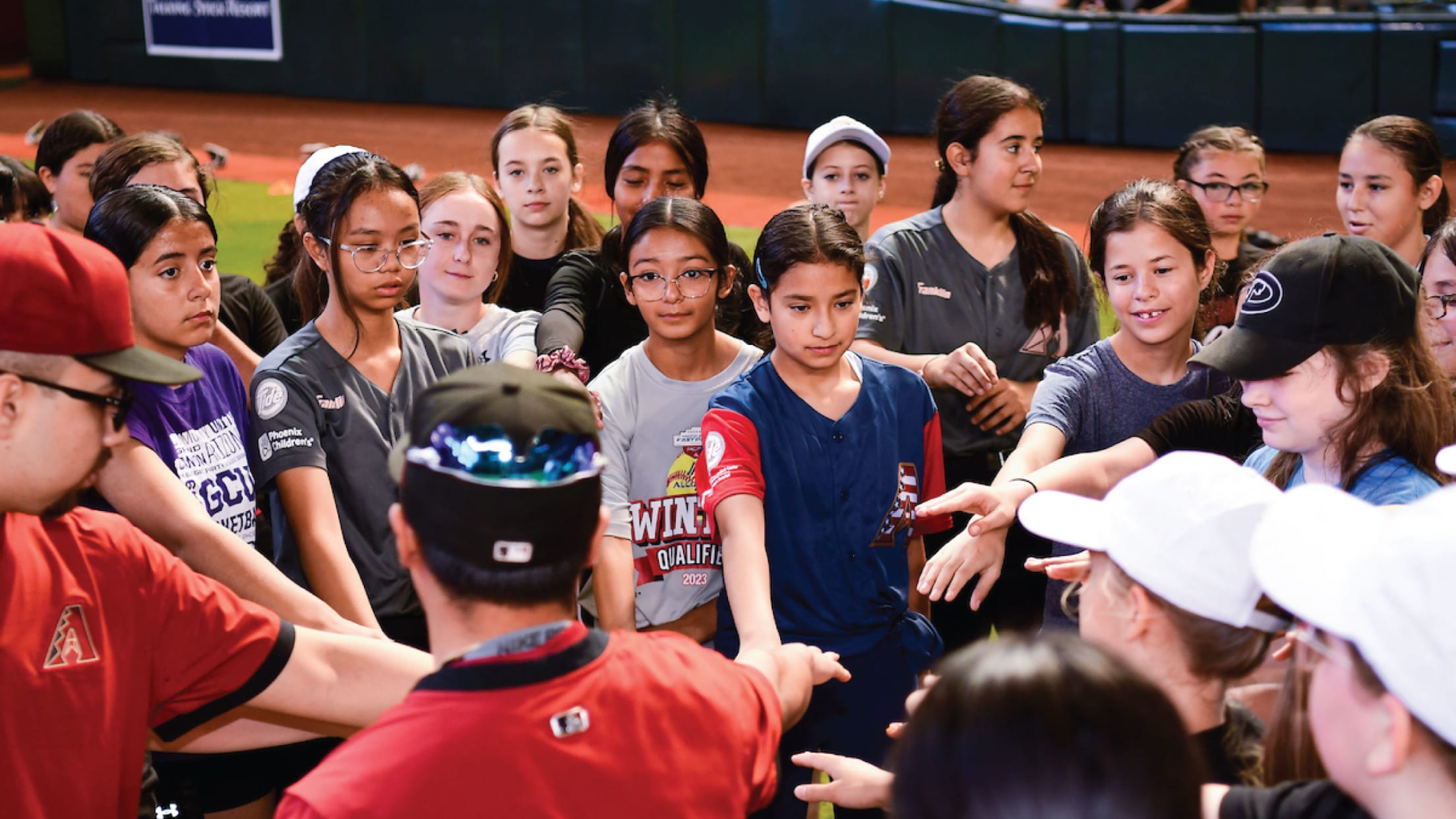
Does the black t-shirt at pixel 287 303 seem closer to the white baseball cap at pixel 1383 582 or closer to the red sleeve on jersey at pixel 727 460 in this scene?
the red sleeve on jersey at pixel 727 460

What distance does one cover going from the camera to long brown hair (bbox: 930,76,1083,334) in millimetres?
4301

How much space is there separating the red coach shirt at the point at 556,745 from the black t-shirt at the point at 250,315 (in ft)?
9.41

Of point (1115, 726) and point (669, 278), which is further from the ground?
point (669, 278)

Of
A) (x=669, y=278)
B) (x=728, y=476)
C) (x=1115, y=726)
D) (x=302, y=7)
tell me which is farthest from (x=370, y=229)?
(x=302, y=7)

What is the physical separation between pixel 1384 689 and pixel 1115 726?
13.7 inches

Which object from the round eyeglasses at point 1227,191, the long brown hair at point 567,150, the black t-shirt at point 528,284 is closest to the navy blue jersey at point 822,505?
the black t-shirt at point 528,284

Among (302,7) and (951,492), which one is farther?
(302,7)

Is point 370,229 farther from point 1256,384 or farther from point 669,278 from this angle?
point 1256,384

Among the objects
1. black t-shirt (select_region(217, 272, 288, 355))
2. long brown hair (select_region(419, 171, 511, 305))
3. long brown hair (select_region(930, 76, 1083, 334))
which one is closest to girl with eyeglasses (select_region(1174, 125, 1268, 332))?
long brown hair (select_region(930, 76, 1083, 334))

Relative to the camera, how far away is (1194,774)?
4.77 feet

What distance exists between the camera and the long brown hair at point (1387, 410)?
2549 millimetres

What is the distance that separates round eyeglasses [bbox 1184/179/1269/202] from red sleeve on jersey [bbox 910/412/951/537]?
2.28m

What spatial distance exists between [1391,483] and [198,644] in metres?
2.20

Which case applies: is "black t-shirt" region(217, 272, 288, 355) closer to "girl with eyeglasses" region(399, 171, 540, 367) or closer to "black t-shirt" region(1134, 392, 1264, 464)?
"girl with eyeglasses" region(399, 171, 540, 367)
